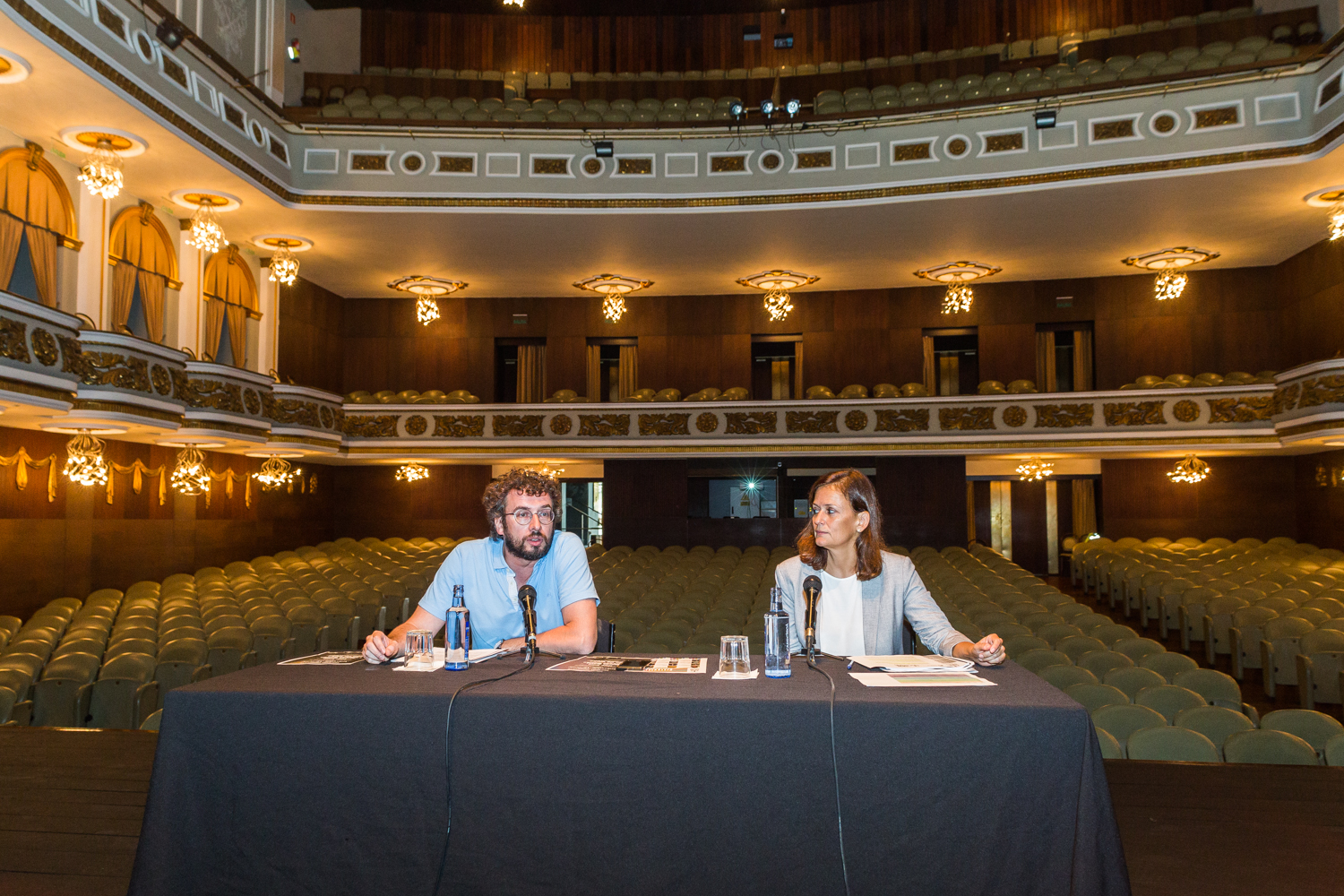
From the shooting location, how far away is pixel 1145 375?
47.1ft

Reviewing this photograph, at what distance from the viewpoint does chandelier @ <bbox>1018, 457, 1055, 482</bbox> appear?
1560 centimetres

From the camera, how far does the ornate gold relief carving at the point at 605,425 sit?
14.7 metres

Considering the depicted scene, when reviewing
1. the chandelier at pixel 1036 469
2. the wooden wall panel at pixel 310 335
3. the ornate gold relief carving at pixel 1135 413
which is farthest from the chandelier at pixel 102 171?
the chandelier at pixel 1036 469

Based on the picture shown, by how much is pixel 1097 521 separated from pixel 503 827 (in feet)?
52.7

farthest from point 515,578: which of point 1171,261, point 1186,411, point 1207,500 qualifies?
point 1207,500

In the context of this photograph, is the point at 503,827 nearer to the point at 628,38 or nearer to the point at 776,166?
the point at 776,166

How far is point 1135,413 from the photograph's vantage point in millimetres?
13398

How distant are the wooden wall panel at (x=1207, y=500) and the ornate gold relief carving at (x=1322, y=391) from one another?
11.3 feet

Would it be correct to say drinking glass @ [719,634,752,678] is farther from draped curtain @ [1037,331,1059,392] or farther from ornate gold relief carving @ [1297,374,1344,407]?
draped curtain @ [1037,331,1059,392]

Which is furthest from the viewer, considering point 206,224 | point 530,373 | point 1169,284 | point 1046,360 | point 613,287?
point 530,373

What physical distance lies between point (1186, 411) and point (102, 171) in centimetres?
1420

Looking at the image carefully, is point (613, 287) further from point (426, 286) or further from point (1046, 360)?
point (1046, 360)

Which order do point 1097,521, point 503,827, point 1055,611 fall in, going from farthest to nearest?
point 1097,521 → point 1055,611 → point 503,827

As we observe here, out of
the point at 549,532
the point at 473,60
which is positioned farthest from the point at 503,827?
the point at 473,60
